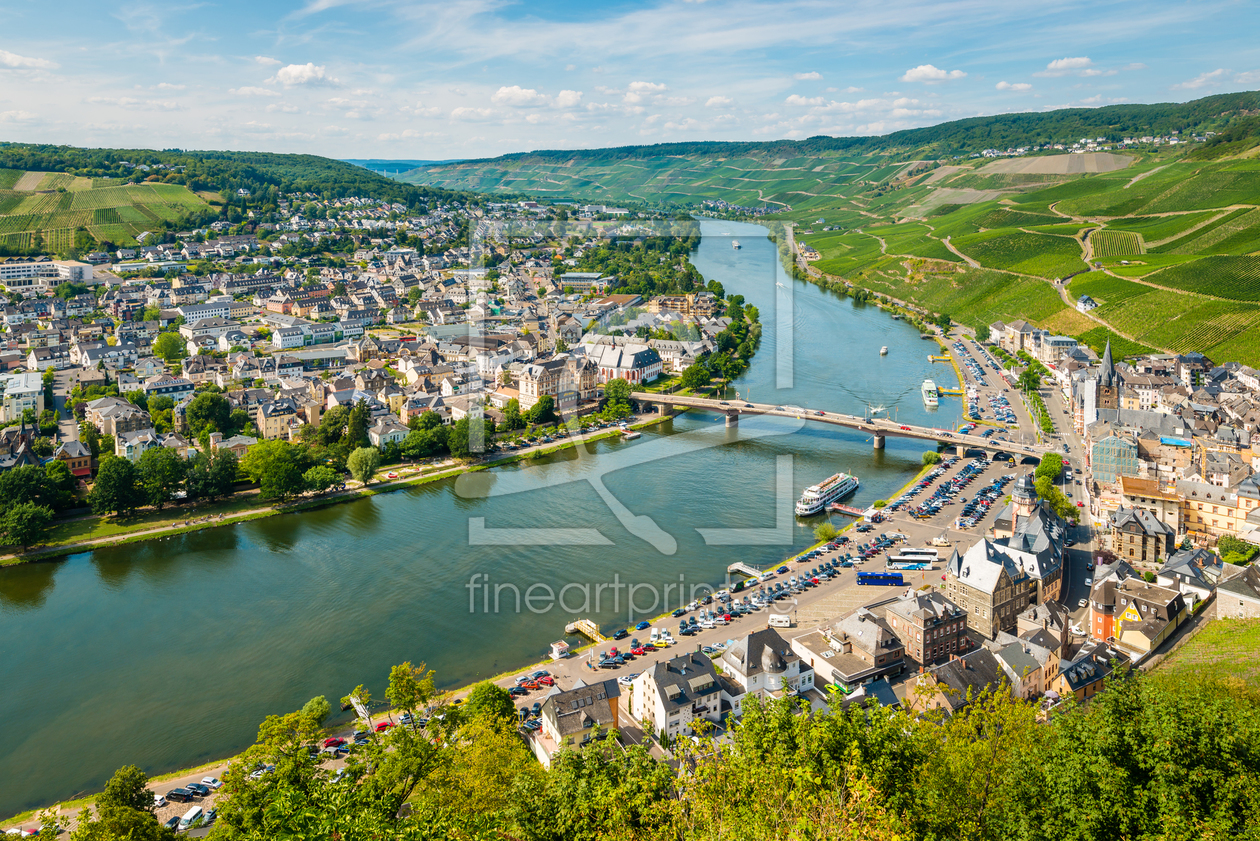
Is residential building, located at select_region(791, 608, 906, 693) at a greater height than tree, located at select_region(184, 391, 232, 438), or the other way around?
tree, located at select_region(184, 391, 232, 438)

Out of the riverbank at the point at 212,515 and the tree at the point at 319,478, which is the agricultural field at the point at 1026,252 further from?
the tree at the point at 319,478

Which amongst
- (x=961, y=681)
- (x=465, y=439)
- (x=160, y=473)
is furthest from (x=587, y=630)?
(x=160, y=473)

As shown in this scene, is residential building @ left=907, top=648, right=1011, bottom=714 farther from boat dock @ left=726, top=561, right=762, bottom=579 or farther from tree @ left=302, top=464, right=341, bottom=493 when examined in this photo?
tree @ left=302, top=464, right=341, bottom=493

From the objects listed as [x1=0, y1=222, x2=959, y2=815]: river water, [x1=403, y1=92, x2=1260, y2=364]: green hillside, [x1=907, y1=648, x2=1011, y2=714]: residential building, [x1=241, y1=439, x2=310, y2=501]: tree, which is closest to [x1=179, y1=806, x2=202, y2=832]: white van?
[x1=0, y1=222, x2=959, y2=815]: river water

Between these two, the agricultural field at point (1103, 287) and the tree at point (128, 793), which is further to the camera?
the agricultural field at point (1103, 287)

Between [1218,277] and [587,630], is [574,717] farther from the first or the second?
[1218,277]

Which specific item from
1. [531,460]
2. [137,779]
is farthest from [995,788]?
[531,460]

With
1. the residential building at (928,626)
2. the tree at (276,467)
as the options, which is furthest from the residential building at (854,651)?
the tree at (276,467)
